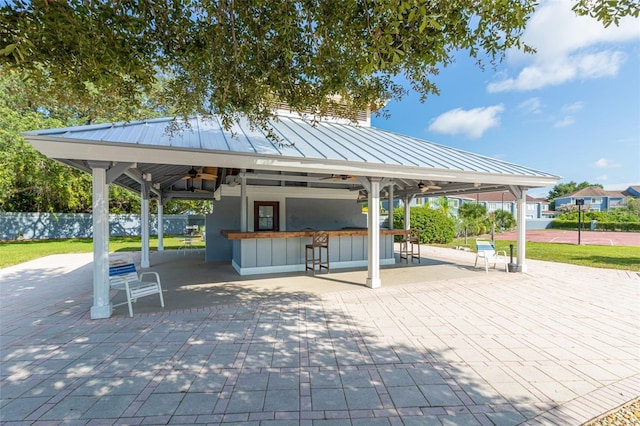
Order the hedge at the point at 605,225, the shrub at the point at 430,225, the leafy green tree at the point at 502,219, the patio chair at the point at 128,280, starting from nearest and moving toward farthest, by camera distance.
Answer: the patio chair at the point at 128,280, the shrub at the point at 430,225, the leafy green tree at the point at 502,219, the hedge at the point at 605,225

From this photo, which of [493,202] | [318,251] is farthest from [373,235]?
[493,202]

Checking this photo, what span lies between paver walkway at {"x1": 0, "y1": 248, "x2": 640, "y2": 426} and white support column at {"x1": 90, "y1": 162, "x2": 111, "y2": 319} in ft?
1.08

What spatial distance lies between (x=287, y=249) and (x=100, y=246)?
4.70m

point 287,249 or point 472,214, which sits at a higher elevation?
point 472,214

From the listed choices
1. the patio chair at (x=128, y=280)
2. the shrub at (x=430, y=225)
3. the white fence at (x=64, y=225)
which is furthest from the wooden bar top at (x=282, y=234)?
the white fence at (x=64, y=225)

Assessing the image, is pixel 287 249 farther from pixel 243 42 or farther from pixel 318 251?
pixel 243 42

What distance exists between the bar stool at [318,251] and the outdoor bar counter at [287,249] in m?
0.18

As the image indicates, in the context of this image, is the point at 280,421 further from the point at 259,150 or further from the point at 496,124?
the point at 496,124

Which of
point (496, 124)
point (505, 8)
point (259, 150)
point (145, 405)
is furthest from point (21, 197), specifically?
point (496, 124)

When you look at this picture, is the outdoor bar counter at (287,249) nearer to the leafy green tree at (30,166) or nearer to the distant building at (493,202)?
the leafy green tree at (30,166)

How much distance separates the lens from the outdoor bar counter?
807 cm

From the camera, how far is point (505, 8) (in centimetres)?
317

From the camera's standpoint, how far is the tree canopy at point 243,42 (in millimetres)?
2762

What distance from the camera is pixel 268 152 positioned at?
17.4ft
